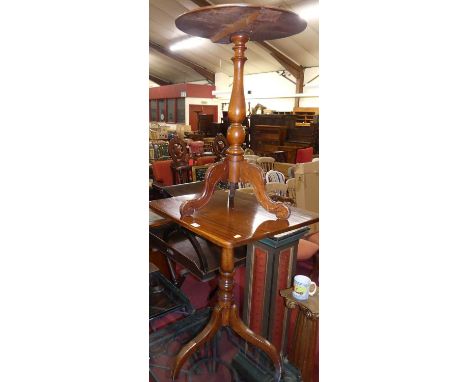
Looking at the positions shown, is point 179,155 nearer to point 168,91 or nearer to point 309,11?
point 309,11

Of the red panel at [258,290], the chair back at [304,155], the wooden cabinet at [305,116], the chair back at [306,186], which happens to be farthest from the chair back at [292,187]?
the wooden cabinet at [305,116]

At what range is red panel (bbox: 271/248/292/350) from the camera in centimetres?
151

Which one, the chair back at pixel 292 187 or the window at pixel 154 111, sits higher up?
the window at pixel 154 111

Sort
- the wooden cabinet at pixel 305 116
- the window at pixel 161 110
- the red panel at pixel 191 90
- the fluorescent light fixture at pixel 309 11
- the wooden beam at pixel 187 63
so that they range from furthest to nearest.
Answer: the window at pixel 161 110 < the red panel at pixel 191 90 < the wooden beam at pixel 187 63 < the wooden cabinet at pixel 305 116 < the fluorescent light fixture at pixel 309 11

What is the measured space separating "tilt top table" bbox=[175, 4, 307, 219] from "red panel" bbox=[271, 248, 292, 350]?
47 centimetres

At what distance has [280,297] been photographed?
156cm

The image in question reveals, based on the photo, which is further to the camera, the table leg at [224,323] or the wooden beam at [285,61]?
the wooden beam at [285,61]

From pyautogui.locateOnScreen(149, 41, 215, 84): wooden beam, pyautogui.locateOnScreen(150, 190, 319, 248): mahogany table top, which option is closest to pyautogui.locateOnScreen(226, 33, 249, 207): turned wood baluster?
pyautogui.locateOnScreen(150, 190, 319, 248): mahogany table top

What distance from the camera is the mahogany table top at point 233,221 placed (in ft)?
2.91

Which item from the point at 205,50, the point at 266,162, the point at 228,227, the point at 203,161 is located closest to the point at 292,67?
the point at 205,50

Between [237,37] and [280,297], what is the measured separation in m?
1.09

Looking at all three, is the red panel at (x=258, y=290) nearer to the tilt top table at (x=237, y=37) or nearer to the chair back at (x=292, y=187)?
the tilt top table at (x=237, y=37)

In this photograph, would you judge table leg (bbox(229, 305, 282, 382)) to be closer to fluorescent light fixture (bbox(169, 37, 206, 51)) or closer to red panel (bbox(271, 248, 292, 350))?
red panel (bbox(271, 248, 292, 350))
